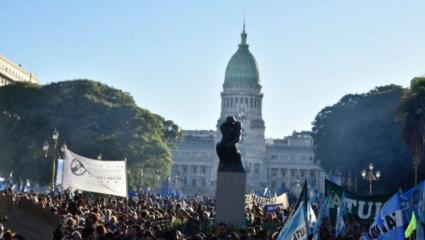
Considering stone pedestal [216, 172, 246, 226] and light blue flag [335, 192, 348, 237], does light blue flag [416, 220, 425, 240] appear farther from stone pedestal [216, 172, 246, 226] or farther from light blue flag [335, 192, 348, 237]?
stone pedestal [216, 172, 246, 226]

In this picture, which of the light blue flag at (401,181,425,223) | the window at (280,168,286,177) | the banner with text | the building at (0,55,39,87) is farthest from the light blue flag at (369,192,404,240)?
the window at (280,168,286,177)

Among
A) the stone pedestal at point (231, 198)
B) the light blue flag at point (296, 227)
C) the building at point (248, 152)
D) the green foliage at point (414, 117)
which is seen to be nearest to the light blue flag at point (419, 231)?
the light blue flag at point (296, 227)

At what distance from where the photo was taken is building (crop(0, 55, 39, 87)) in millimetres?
114438

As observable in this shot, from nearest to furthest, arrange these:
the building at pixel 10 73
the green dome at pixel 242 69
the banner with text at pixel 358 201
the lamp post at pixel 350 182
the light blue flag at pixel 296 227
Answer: the light blue flag at pixel 296 227 < the banner with text at pixel 358 201 < the lamp post at pixel 350 182 < the building at pixel 10 73 < the green dome at pixel 242 69

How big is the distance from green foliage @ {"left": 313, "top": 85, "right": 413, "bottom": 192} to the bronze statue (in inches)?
1558

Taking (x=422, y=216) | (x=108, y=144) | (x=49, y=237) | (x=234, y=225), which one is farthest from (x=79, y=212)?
(x=108, y=144)

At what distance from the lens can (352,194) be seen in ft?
63.0

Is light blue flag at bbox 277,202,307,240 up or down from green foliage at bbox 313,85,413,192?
down

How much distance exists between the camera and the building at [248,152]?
169 m

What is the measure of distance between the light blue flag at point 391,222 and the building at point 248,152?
15225 centimetres

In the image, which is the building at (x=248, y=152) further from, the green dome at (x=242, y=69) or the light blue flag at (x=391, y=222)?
the light blue flag at (x=391, y=222)

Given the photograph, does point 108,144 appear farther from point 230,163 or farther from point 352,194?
point 352,194

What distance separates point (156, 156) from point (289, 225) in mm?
67775

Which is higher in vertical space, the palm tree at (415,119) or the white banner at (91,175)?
the palm tree at (415,119)
